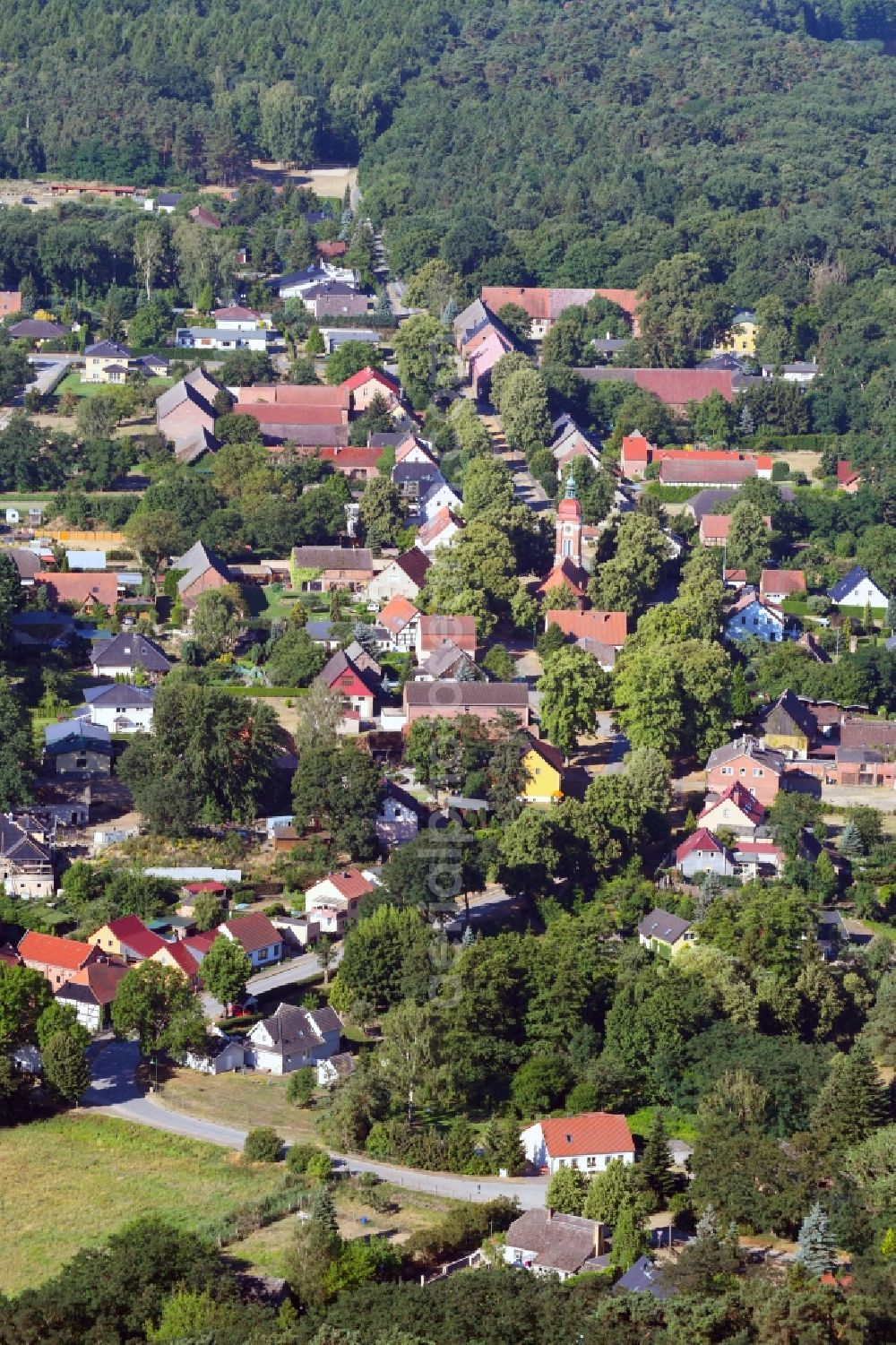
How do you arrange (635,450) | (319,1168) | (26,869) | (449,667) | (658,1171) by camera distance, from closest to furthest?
(658,1171), (319,1168), (26,869), (449,667), (635,450)

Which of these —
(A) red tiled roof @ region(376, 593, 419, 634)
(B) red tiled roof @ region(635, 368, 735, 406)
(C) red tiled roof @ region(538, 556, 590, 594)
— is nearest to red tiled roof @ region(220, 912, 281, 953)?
(A) red tiled roof @ region(376, 593, 419, 634)

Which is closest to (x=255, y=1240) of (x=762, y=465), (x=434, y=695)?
(x=434, y=695)

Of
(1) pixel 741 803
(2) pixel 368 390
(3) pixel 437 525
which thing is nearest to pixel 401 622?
(3) pixel 437 525

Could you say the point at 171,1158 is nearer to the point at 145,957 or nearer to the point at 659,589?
the point at 145,957

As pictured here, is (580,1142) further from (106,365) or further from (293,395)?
(106,365)

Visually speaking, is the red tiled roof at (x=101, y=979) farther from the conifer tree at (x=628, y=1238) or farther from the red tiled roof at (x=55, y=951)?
the conifer tree at (x=628, y=1238)
